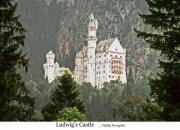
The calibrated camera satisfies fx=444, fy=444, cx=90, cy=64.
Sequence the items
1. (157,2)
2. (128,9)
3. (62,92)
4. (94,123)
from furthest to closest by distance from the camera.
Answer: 1. (128,9)
2. (62,92)
3. (157,2)
4. (94,123)

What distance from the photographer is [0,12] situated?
11828mm

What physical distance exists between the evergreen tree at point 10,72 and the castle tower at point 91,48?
85.8 feet

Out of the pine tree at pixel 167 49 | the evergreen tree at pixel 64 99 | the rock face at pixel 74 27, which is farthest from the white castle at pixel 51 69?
the pine tree at pixel 167 49

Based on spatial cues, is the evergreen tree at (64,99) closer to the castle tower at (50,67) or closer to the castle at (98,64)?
the castle tower at (50,67)

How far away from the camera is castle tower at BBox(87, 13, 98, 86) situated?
38.6 m

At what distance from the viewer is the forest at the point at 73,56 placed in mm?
10852

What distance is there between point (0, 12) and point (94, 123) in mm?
6145

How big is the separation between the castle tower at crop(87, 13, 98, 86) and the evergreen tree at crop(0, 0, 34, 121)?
2614 cm

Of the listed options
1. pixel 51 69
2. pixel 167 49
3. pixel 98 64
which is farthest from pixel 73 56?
pixel 167 49

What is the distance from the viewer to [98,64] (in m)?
38.9

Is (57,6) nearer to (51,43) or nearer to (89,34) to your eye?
(89,34)

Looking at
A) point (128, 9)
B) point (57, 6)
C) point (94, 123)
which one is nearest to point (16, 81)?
point (94, 123)

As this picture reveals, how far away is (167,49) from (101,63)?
27.1 meters

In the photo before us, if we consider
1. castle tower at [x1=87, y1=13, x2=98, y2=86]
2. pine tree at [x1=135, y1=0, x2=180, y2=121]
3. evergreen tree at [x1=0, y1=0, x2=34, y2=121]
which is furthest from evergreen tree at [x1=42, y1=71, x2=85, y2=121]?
castle tower at [x1=87, y1=13, x2=98, y2=86]
